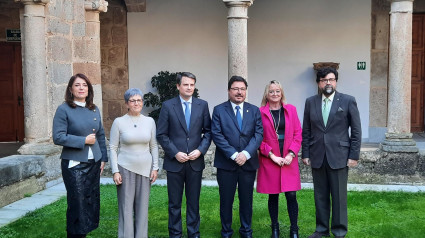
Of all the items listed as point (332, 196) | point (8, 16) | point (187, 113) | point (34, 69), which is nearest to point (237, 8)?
point (34, 69)

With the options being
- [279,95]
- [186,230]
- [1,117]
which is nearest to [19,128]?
[1,117]

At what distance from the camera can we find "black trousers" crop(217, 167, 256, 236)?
498 cm

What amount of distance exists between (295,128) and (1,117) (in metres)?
8.24

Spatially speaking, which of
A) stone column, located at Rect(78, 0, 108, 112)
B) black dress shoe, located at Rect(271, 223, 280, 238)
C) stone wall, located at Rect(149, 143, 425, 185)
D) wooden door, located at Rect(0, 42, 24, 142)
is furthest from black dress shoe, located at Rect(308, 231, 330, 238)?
wooden door, located at Rect(0, 42, 24, 142)

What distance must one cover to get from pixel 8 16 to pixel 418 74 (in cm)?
876

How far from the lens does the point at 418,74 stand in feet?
36.1

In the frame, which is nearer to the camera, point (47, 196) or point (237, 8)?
point (47, 196)

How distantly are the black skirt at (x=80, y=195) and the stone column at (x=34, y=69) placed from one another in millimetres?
3140

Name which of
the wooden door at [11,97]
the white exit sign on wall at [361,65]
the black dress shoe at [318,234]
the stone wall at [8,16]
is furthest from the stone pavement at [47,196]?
the stone wall at [8,16]

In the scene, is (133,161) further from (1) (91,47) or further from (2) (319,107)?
(1) (91,47)

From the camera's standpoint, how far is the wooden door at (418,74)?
1084 cm

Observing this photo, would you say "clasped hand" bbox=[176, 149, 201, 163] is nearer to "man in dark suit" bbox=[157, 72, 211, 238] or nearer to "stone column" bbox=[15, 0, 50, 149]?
"man in dark suit" bbox=[157, 72, 211, 238]

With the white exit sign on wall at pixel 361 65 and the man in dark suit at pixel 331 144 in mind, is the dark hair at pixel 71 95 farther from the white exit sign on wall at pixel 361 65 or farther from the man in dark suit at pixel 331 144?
the white exit sign on wall at pixel 361 65

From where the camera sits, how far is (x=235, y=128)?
16.2ft
